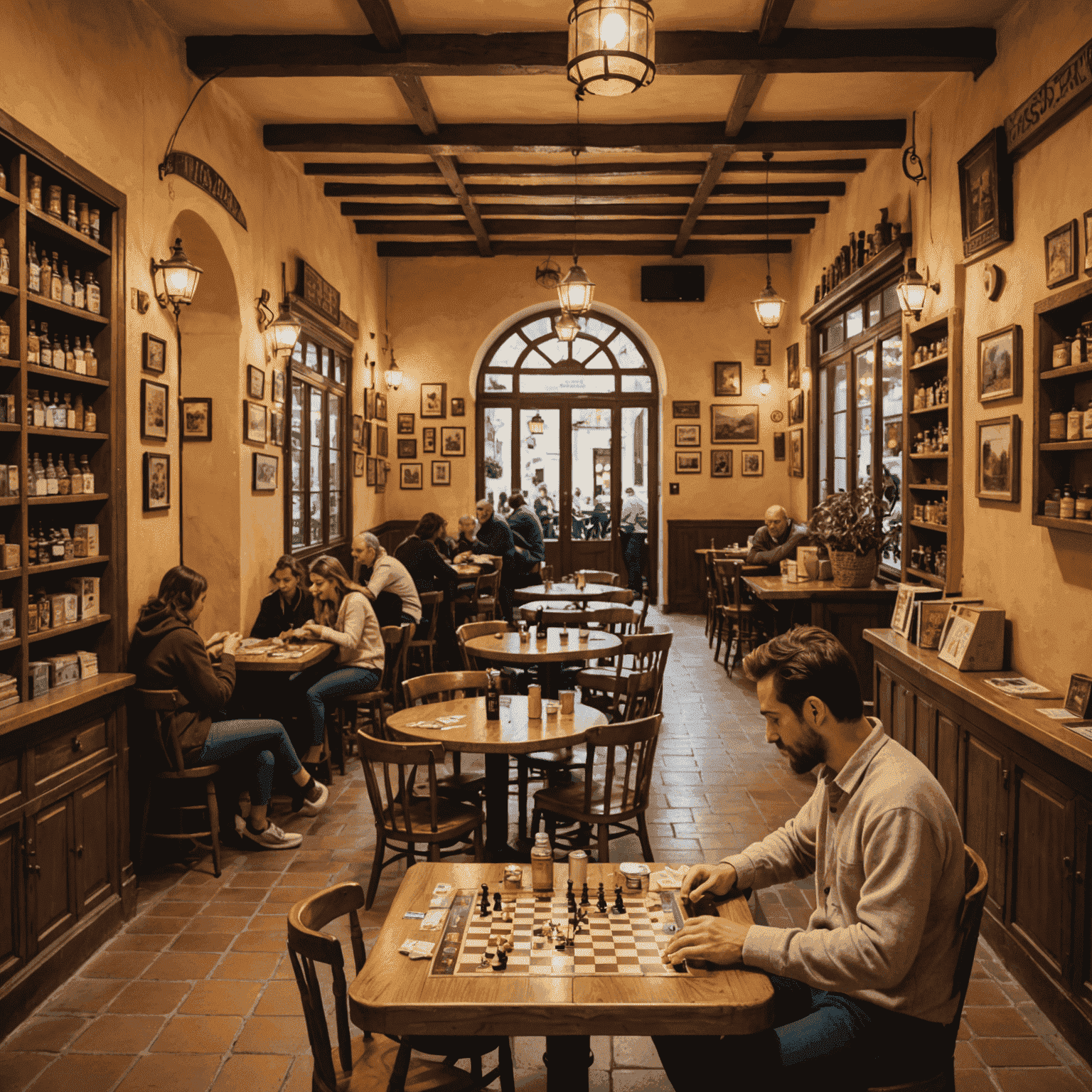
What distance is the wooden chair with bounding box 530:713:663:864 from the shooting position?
367 centimetres

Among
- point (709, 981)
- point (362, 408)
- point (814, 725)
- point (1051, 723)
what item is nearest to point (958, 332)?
point (1051, 723)

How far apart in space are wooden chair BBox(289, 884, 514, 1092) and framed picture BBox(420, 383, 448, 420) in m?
10.1

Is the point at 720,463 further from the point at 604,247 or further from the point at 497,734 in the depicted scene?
the point at 497,734

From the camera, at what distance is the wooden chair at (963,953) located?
185cm

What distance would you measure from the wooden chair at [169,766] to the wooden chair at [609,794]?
147cm

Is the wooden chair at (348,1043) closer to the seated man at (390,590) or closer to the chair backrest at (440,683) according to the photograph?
the chair backrest at (440,683)

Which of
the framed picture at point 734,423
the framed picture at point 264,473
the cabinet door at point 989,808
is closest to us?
the cabinet door at point 989,808

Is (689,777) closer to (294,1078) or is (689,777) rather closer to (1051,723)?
(1051,723)

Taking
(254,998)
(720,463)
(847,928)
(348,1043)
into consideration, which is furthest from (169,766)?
(720,463)

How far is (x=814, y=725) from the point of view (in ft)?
6.63

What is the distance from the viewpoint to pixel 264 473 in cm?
670

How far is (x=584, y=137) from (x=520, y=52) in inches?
71.5

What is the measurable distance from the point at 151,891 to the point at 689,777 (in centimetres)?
293

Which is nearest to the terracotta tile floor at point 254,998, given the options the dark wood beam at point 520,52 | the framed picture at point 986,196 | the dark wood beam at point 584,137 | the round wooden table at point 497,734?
the round wooden table at point 497,734
